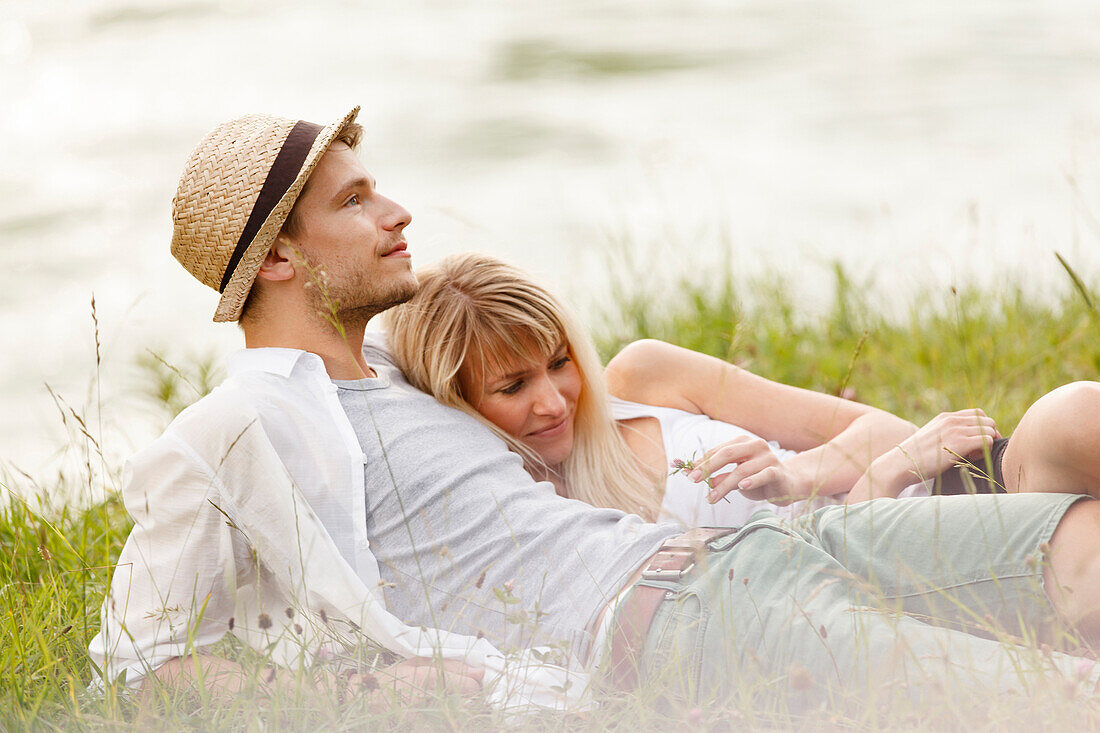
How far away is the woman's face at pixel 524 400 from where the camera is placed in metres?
3.18

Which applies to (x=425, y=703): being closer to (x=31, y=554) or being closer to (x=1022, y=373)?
(x=31, y=554)

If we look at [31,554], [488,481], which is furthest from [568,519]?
[31,554]

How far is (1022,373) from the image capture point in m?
4.94

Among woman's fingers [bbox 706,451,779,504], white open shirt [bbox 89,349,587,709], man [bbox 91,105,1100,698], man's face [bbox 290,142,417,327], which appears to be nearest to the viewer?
man [bbox 91,105,1100,698]

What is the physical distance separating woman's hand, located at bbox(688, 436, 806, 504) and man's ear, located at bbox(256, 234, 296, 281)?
128 cm

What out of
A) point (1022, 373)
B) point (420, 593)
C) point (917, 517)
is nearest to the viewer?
point (917, 517)

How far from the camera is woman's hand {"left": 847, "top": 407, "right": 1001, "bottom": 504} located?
8.90 ft

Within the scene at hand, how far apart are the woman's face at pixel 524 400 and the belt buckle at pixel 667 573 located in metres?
0.84

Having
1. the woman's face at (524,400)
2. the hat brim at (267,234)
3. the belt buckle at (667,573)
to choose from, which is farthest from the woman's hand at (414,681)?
the hat brim at (267,234)

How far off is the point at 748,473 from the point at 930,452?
492 millimetres

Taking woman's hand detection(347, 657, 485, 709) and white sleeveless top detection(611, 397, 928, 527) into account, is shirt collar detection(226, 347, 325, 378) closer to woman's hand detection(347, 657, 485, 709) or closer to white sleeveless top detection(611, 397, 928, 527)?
woman's hand detection(347, 657, 485, 709)

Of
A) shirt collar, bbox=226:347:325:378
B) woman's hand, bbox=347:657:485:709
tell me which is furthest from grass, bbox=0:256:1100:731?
shirt collar, bbox=226:347:325:378

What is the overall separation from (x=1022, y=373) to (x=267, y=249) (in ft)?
12.0

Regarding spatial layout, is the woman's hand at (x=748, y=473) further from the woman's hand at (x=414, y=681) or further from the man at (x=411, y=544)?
the woman's hand at (x=414, y=681)
